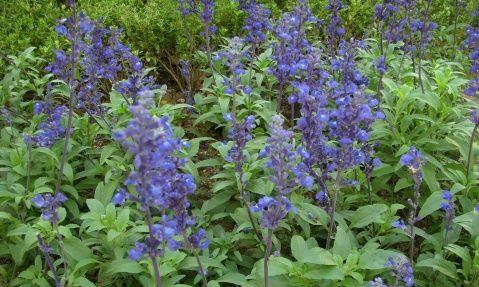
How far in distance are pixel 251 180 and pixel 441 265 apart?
5.47ft

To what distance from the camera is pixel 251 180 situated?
4957mm

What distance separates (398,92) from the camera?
5793mm

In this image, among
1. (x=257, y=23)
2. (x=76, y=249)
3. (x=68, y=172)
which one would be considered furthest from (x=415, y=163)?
(x=257, y=23)

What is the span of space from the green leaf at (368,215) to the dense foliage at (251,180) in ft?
0.06

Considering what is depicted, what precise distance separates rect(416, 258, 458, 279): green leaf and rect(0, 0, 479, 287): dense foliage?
0.02m

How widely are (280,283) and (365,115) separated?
4.45 feet

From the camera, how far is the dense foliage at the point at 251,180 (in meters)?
3.74

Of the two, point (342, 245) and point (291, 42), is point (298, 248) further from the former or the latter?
point (291, 42)

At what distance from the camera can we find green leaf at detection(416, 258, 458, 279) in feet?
14.0

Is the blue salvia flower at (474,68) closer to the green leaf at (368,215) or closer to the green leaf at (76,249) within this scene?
the green leaf at (368,215)

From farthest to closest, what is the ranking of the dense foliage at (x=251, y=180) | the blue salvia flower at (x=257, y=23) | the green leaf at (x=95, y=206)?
the blue salvia flower at (x=257, y=23) < the green leaf at (x=95, y=206) < the dense foliage at (x=251, y=180)

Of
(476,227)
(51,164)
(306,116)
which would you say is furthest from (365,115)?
(51,164)

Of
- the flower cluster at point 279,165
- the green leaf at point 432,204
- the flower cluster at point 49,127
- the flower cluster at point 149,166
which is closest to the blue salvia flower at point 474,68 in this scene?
the green leaf at point 432,204

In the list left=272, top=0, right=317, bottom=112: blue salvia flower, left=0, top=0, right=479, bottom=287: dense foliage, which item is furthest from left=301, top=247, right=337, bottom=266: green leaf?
left=272, top=0, right=317, bottom=112: blue salvia flower
